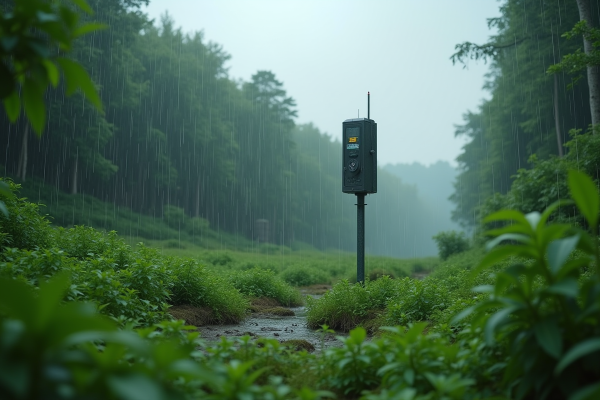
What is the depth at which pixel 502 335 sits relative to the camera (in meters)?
2.67

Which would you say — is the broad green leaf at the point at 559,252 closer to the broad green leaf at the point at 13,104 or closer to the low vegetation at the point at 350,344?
the low vegetation at the point at 350,344

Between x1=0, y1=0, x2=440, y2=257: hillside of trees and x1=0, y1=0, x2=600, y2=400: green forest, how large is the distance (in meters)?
0.20

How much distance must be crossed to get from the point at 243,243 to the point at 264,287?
3002cm

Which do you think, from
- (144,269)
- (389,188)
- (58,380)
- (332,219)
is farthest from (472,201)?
(389,188)

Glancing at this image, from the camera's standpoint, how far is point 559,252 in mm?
2010

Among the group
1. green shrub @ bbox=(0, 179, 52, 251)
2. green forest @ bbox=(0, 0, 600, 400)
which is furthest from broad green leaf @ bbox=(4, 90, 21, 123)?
green shrub @ bbox=(0, 179, 52, 251)

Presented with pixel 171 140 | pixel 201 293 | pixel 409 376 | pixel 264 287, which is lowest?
pixel 264 287

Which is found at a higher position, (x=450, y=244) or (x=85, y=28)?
(x=85, y=28)

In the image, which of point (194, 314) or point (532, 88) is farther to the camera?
point (532, 88)

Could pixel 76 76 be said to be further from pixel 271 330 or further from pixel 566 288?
pixel 271 330

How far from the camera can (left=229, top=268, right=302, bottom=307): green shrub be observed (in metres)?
9.53

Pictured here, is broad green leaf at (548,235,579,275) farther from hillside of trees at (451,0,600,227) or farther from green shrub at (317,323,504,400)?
hillside of trees at (451,0,600,227)

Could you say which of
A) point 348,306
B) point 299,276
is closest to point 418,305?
point 348,306

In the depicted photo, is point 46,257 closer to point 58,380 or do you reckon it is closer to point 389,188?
point 58,380
